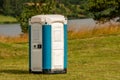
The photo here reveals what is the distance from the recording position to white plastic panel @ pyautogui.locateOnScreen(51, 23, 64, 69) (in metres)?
13.6

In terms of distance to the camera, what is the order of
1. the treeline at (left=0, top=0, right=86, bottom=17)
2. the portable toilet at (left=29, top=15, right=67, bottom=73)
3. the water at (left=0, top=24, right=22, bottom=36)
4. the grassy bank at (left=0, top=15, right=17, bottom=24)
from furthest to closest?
the grassy bank at (left=0, top=15, right=17, bottom=24), the treeline at (left=0, top=0, right=86, bottom=17), the water at (left=0, top=24, right=22, bottom=36), the portable toilet at (left=29, top=15, right=67, bottom=73)

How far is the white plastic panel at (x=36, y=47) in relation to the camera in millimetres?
13594

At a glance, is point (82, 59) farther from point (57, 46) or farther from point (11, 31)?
point (11, 31)

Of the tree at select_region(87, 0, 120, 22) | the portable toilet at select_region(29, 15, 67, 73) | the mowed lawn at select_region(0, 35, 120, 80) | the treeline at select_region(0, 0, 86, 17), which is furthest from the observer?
the treeline at select_region(0, 0, 86, 17)

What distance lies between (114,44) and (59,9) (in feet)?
74.4

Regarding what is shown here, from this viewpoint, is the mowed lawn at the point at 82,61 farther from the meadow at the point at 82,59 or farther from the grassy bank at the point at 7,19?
the grassy bank at the point at 7,19

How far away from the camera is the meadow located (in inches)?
523

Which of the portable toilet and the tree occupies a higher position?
the portable toilet

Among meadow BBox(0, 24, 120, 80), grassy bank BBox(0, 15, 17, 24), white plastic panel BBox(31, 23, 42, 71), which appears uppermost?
white plastic panel BBox(31, 23, 42, 71)

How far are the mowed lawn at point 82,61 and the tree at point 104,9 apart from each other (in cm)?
1498

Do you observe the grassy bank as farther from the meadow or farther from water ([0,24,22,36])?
the meadow

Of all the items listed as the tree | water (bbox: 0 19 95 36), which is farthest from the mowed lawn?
the tree

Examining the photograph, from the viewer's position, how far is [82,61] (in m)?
17.5

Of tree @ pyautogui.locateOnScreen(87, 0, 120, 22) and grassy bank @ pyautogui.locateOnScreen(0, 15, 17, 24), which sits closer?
tree @ pyautogui.locateOnScreen(87, 0, 120, 22)
